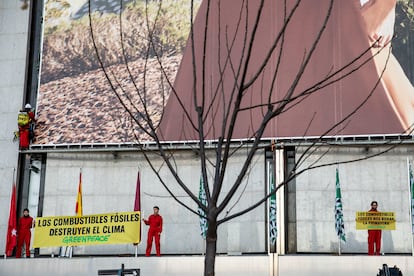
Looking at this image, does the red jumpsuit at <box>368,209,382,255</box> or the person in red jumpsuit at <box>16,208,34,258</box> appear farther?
the person in red jumpsuit at <box>16,208,34,258</box>

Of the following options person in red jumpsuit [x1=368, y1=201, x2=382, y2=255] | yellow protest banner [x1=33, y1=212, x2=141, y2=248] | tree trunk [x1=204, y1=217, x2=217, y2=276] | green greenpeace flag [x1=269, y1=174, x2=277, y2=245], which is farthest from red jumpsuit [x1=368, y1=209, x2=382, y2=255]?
tree trunk [x1=204, y1=217, x2=217, y2=276]

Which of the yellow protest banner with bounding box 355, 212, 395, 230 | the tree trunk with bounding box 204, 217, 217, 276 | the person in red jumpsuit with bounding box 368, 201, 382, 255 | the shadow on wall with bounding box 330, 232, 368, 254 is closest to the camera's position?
the tree trunk with bounding box 204, 217, 217, 276

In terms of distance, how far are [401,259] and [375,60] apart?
490 cm

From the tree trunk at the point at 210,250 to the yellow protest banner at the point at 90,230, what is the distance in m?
11.7

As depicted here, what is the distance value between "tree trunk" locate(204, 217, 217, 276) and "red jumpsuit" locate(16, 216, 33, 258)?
14.5m

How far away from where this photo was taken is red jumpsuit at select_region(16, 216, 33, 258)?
1845 cm

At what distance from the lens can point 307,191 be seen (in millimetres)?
18844

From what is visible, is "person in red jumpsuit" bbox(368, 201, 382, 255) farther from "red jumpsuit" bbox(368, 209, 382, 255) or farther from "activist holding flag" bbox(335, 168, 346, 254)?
"activist holding flag" bbox(335, 168, 346, 254)

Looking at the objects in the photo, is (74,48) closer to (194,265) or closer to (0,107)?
(0,107)

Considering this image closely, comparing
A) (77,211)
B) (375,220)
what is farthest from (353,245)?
Result: (77,211)

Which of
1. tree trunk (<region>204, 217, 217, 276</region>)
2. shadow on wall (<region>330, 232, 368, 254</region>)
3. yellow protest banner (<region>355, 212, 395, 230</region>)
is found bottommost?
tree trunk (<region>204, 217, 217, 276</region>)

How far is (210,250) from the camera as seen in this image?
15.1 ft

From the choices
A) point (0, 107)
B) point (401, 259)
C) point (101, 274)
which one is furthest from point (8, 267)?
point (101, 274)

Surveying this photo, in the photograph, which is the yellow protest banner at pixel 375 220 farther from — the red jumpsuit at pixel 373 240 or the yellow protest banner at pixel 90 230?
the yellow protest banner at pixel 90 230
